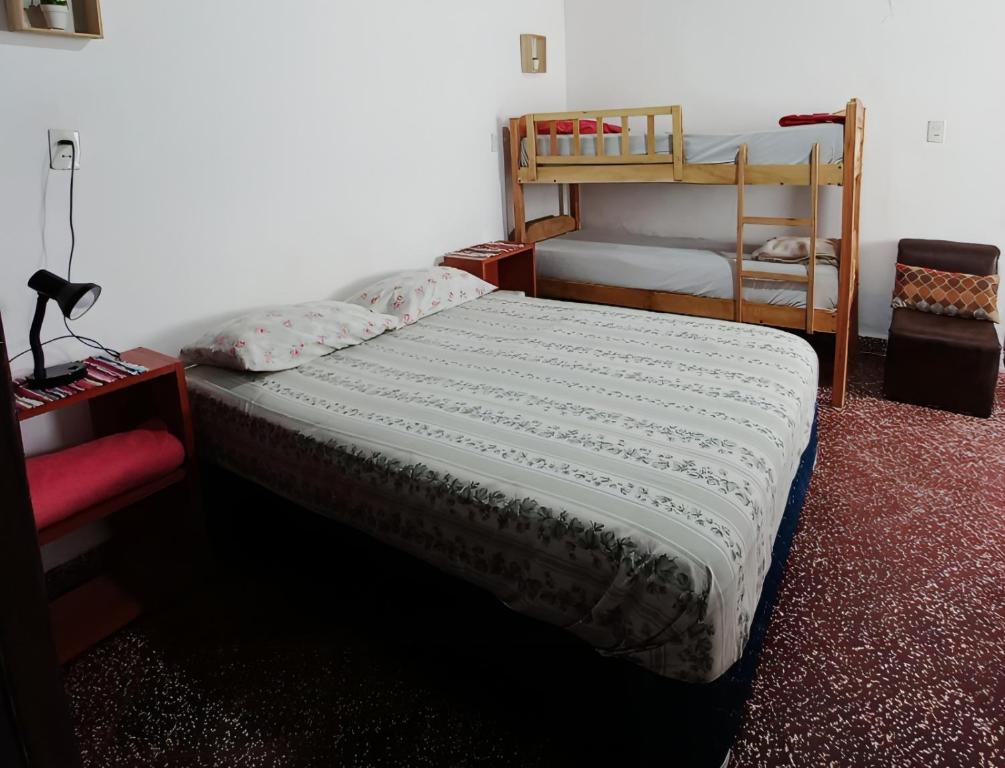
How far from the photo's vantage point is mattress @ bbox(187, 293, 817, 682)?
4.86 ft

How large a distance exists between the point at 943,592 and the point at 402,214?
2666mm

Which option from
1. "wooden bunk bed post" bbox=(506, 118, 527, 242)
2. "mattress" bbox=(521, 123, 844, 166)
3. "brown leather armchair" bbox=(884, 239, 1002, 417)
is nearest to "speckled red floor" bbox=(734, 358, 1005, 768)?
"brown leather armchair" bbox=(884, 239, 1002, 417)

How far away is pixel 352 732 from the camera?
1.74 m

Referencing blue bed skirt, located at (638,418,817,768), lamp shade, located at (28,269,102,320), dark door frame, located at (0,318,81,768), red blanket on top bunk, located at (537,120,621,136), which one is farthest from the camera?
red blanket on top bunk, located at (537,120,621,136)

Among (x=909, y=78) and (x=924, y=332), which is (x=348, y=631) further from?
(x=909, y=78)

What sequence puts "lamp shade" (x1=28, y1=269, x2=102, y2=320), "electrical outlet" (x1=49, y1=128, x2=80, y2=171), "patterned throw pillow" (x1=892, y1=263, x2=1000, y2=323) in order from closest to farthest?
"lamp shade" (x1=28, y1=269, x2=102, y2=320)
"electrical outlet" (x1=49, y1=128, x2=80, y2=171)
"patterned throw pillow" (x1=892, y1=263, x2=1000, y2=323)

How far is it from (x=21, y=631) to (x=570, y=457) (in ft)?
4.64

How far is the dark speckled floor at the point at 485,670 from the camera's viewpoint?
166cm

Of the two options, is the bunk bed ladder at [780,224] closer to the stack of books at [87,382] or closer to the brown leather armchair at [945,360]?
the brown leather armchair at [945,360]

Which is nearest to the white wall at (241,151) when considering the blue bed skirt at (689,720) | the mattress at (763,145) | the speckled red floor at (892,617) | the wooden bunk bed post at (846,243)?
the mattress at (763,145)

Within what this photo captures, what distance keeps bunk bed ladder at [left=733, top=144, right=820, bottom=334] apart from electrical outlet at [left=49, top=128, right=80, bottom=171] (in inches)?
104

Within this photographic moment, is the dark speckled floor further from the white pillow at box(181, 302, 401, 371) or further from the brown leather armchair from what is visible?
the brown leather armchair

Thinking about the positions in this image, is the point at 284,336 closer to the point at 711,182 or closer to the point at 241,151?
the point at 241,151

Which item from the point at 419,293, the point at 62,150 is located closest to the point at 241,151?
the point at 62,150
